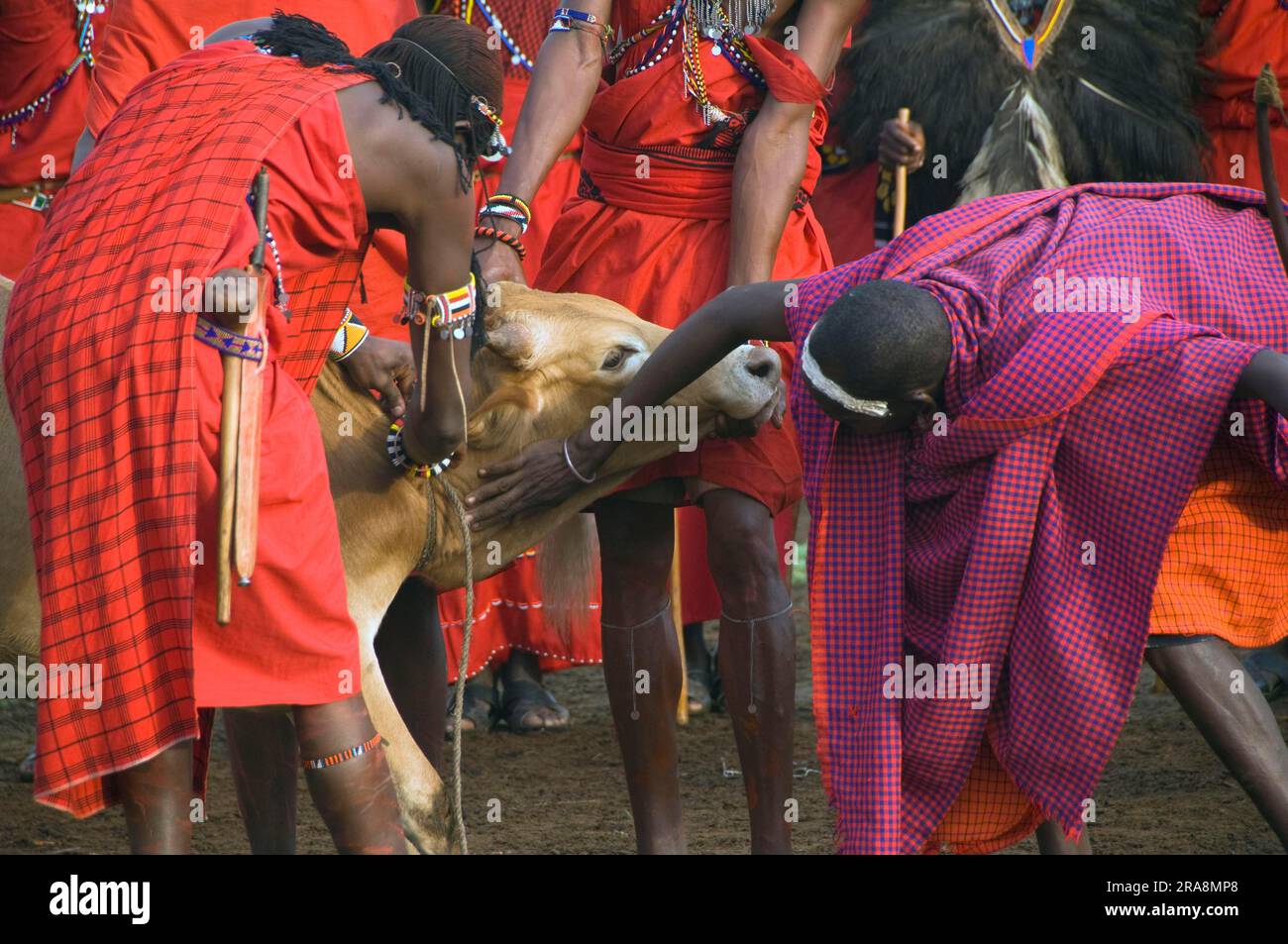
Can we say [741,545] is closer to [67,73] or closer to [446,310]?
[446,310]

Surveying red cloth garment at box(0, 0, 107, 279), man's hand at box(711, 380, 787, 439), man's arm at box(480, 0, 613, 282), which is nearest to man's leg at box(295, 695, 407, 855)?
man's hand at box(711, 380, 787, 439)

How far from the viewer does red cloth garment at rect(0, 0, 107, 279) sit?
552cm

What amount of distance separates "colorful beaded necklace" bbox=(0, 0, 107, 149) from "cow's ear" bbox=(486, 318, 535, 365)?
102 inches

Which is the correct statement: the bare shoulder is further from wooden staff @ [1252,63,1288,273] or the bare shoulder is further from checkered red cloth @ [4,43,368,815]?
wooden staff @ [1252,63,1288,273]

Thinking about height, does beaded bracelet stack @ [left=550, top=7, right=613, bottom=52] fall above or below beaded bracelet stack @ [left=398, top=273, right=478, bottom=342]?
above

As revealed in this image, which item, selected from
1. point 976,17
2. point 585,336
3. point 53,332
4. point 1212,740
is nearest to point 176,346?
point 53,332

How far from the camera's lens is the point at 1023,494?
3.06 m

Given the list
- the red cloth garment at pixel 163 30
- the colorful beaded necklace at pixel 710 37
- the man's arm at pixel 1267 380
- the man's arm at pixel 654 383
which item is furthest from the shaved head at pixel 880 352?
the red cloth garment at pixel 163 30

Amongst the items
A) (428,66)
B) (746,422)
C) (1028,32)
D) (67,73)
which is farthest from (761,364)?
(67,73)

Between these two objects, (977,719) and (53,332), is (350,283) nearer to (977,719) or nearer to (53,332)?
(53,332)

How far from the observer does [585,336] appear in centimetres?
373

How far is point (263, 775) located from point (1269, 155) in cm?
227

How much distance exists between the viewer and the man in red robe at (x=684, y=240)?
12.2ft
